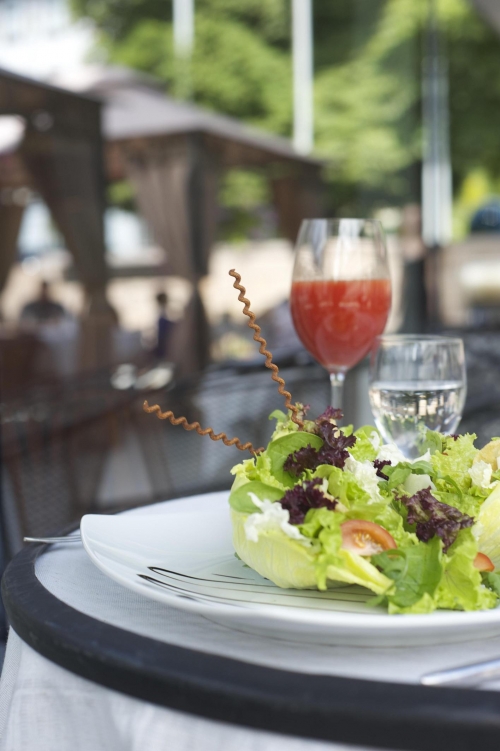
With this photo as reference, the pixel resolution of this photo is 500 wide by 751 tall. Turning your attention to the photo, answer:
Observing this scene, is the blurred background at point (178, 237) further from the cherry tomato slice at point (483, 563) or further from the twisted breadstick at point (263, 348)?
the cherry tomato slice at point (483, 563)

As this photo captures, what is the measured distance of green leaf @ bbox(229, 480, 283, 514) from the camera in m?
0.58

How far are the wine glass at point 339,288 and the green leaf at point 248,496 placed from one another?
474 mm

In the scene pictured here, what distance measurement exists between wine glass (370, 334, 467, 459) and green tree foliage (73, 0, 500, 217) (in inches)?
203

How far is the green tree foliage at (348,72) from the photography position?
25.3 feet

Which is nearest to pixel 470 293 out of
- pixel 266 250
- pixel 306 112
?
pixel 306 112

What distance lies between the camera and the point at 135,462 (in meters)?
2.91

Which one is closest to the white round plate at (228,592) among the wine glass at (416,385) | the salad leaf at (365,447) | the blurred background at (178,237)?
the salad leaf at (365,447)

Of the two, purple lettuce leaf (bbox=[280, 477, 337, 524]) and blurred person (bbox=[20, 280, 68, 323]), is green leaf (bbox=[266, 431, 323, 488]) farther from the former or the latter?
blurred person (bbox=[20, 280, 68, 323])

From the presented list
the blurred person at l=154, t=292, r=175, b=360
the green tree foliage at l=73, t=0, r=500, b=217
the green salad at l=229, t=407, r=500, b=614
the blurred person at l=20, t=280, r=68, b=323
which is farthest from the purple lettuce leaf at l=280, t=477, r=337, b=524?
the blurred person at l=20, t=280, r=68, b=323

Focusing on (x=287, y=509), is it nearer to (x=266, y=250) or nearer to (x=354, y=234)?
(x=354, y=234)

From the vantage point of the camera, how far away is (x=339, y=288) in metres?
1.10

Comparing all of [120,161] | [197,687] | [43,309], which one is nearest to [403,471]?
[197,687]

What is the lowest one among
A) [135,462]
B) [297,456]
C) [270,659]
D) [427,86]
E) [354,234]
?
[135,462]

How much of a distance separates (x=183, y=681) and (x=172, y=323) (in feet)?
20.1
